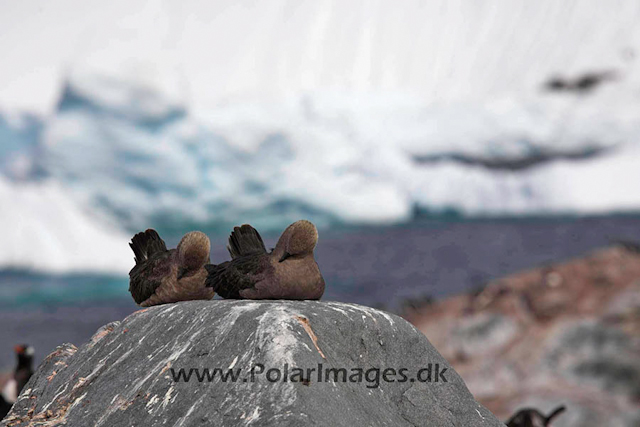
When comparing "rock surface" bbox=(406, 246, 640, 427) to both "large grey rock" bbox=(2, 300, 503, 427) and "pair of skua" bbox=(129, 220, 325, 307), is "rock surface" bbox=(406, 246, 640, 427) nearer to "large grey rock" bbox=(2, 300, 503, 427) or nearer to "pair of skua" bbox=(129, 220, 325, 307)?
"large grey rock" bbox=(2, 300, 503, 427)

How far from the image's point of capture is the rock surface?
16.0m

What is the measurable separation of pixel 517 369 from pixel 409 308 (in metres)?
6.26

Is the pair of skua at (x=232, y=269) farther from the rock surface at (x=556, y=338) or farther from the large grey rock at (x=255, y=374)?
the rock surface at (x=556, y=338)

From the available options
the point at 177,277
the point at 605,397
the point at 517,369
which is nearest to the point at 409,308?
the point at 517,369

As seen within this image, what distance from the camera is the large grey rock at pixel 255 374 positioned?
357 cm

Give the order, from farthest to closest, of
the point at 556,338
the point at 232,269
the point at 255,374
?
the point at 556,338 → the point at 232,269 → the point at 255,374

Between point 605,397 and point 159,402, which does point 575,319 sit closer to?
point 605,397

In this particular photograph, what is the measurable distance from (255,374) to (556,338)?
17372 millimetres

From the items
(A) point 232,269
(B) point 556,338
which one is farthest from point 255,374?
(B) point 556,338

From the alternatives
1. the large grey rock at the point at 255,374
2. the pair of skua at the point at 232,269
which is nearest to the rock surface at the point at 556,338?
the large grey rock at the point at 255,374

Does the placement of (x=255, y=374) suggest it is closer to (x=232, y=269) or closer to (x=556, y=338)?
(x=232, y=269)

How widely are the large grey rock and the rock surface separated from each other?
11.1 meters

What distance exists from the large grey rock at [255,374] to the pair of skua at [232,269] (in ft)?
1.18

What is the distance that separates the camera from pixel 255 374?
3648 millimetres
